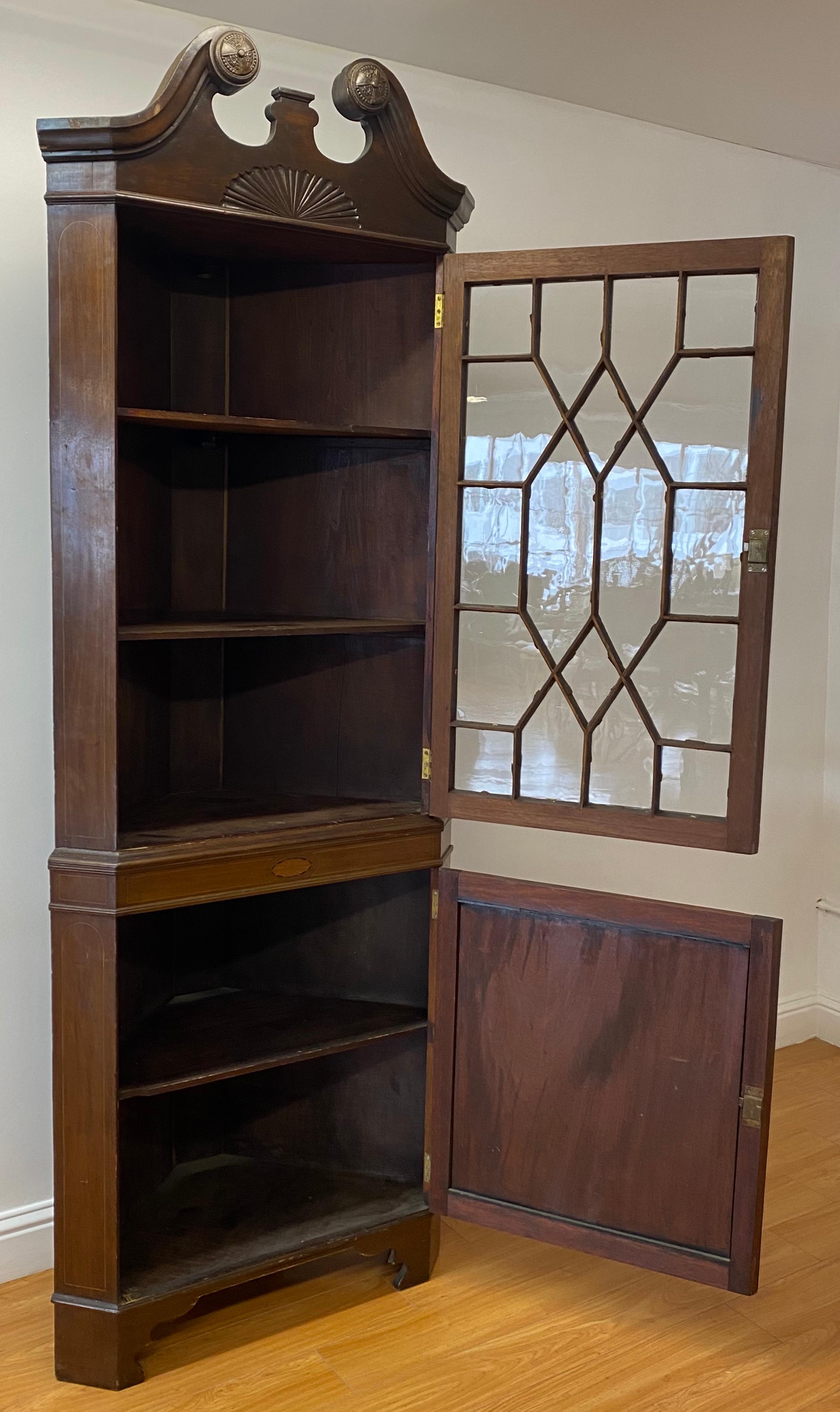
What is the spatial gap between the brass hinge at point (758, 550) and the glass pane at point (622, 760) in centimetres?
34

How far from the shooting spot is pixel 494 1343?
228 centimetres

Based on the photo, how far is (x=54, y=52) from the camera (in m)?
2.25

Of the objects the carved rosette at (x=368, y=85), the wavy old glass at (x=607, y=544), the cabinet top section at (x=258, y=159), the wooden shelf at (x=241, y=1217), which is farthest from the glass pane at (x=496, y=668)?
the wooden shelf at (x=241, y=1217)

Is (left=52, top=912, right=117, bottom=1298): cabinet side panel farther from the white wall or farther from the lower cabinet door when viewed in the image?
the lower cabinet door

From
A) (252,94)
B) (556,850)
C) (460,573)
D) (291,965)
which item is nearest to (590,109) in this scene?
(252,94)

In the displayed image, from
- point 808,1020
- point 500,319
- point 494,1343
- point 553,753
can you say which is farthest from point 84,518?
point 808,1020

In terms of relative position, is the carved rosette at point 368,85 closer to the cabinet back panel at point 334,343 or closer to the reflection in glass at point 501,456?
the cabinet back panel at point 334,343

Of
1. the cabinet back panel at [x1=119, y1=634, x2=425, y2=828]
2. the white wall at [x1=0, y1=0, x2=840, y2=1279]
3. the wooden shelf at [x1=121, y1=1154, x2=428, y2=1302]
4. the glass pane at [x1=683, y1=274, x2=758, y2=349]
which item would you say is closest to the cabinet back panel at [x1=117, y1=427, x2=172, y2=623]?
the cabinet back panel at [x1=119, y1=634, x2=425, y2=828]

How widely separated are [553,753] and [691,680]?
0.30 metres

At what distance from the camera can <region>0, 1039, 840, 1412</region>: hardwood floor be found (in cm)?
212

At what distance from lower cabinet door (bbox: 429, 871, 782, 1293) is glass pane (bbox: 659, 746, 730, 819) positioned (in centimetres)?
19

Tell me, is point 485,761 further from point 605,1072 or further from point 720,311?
point 720,311

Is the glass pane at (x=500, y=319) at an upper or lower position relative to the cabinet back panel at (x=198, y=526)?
upper

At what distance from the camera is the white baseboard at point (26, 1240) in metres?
2.45
